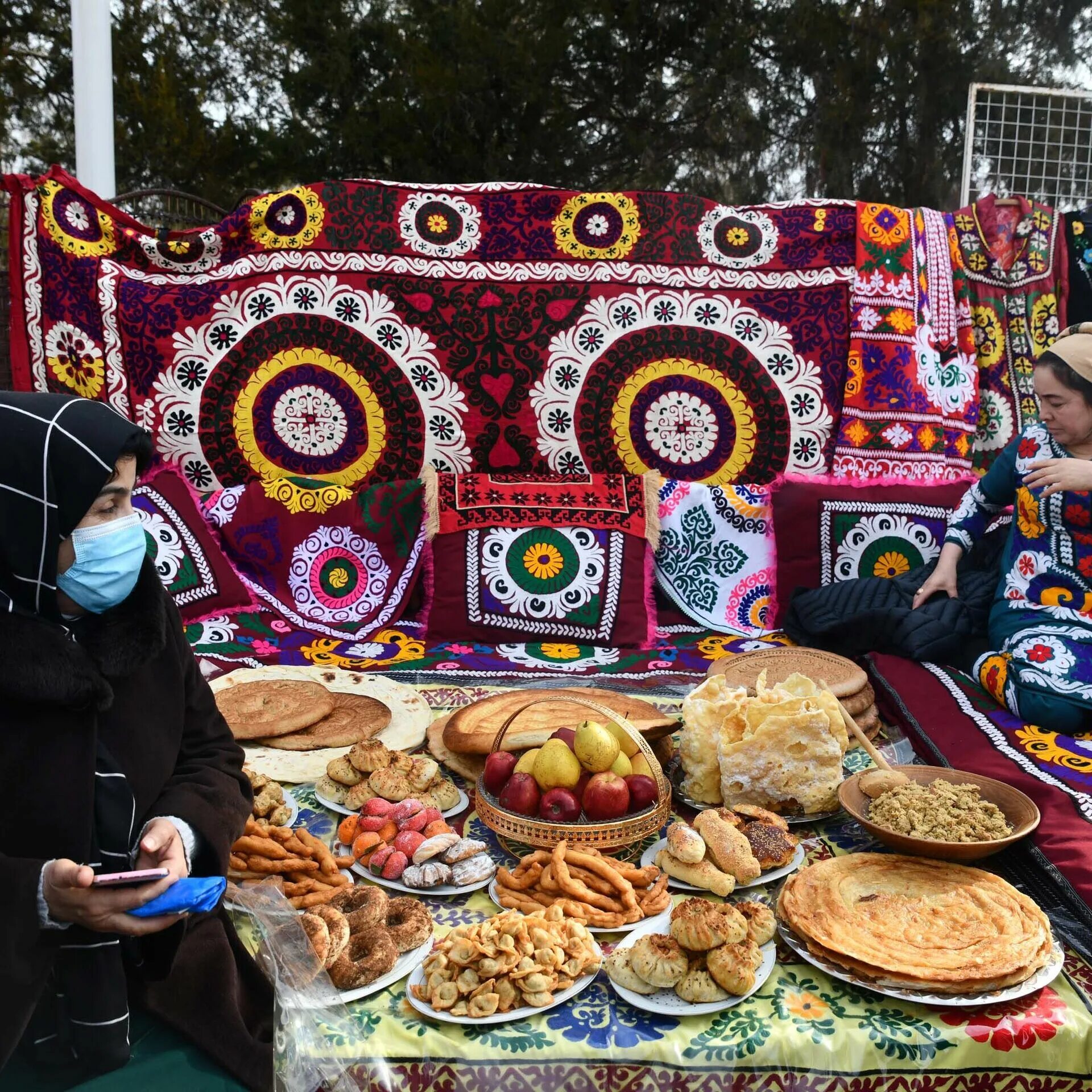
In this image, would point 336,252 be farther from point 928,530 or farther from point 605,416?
point 928,530

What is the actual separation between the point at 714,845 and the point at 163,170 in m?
5.77

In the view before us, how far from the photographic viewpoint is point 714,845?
2164 mm

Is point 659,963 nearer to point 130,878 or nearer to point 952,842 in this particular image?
point 952,842

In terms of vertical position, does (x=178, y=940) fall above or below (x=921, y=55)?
below

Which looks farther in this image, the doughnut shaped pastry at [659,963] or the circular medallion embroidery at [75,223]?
the circular medallion embroidery at [75,223]

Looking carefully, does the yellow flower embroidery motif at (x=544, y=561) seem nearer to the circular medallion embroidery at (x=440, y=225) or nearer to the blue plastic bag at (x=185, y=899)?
the circular medallion embroidery at (x=440, y=225)

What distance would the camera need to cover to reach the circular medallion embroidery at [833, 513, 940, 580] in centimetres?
415

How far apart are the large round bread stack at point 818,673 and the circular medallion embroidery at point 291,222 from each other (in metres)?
2.66

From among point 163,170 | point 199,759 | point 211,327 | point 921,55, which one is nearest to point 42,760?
point 199,759

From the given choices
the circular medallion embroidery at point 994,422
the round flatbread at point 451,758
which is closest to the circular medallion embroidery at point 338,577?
the round flatbread at point 451,758

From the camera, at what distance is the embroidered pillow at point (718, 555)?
4176mm

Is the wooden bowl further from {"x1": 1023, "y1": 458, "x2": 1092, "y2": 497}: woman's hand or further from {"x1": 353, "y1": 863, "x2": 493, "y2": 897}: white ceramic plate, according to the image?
{"x1": 1023, "y1": 458, "x2": 1092, "y2": 497}: woman's hand

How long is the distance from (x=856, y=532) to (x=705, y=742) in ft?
6.50

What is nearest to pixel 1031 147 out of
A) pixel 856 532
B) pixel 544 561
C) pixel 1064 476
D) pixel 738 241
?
pixel 738 241
